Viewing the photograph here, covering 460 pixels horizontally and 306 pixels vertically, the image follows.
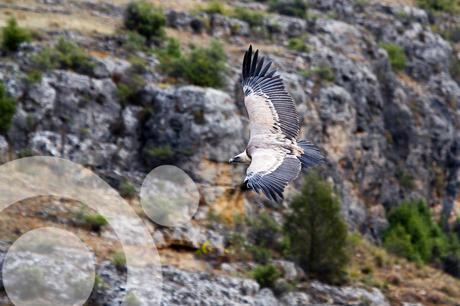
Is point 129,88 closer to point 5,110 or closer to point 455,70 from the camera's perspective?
point 5,110

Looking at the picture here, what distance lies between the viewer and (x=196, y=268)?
25.6 m

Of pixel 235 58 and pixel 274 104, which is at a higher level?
pixel 274 104

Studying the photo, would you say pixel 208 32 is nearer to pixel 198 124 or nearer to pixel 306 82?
pixel 306 82

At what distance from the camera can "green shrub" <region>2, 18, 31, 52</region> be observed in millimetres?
29141

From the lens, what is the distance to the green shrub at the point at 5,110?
26.3m

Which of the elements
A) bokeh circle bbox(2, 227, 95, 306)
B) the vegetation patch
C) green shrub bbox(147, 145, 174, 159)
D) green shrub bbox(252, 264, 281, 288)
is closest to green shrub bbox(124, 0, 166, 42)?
green shrub bbox(147, 145, 174, 159)

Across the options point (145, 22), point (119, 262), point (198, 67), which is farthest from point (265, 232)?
point (145, 22)

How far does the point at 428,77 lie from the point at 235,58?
11.5 m

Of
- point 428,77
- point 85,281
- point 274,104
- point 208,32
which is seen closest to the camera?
point 274,104

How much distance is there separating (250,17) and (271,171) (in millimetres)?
24293

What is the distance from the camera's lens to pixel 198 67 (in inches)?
1241

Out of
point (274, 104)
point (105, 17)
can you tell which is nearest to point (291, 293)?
point (274, 104)

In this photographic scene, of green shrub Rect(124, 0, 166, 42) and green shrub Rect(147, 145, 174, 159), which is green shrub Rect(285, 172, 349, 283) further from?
green shrub Rect(124, 0, 166, 42)

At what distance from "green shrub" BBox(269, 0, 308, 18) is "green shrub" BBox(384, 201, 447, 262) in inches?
363
